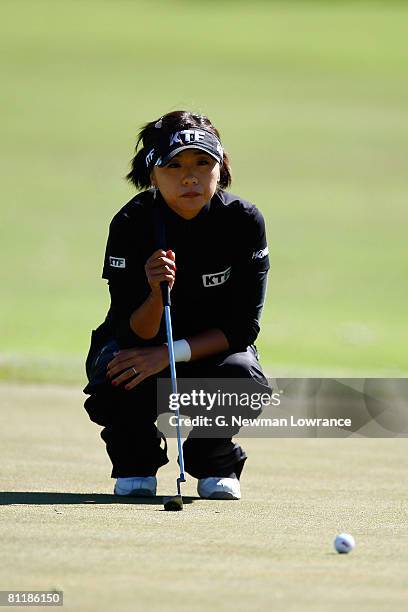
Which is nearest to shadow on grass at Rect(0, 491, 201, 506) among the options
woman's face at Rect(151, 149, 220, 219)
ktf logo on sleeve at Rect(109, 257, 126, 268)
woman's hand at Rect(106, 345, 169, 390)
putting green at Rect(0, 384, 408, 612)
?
putting green at Rect(0, 384, 408, 612)

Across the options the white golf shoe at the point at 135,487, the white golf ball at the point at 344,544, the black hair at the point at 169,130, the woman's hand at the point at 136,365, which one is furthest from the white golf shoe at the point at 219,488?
the white golf ball at the point at 344,544

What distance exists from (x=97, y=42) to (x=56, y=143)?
322 inches

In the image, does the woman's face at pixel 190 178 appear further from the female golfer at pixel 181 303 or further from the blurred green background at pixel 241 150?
the blurred green background at pixel 241 150

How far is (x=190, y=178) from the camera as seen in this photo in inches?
185

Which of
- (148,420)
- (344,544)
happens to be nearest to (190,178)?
(148,420)

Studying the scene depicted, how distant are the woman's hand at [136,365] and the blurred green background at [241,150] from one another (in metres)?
1.10

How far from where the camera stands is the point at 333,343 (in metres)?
12.1

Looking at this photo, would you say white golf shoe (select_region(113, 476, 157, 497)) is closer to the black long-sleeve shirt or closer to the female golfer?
the female golfer

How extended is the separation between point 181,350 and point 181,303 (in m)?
0.21

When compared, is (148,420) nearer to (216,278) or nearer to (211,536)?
(216,278)

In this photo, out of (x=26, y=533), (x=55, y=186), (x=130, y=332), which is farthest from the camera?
(x=55, y=186)

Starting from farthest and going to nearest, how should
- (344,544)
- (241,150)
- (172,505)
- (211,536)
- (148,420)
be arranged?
(241,150) < (148,420) < (172,505) < (211,536) < (344,544)

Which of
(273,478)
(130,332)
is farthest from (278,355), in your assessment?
(130,332)

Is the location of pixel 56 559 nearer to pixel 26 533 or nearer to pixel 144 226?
pixel 26 533
